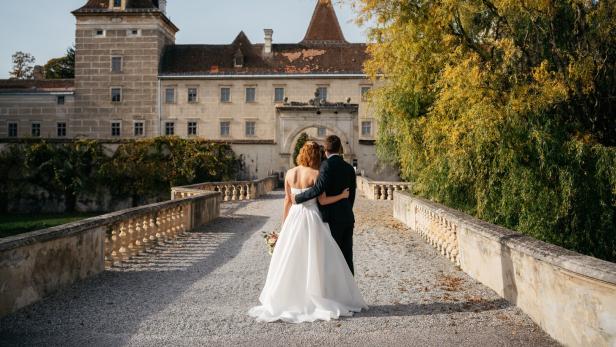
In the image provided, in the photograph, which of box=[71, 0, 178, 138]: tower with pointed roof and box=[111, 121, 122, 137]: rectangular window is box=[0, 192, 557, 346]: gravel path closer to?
box=[71, 0, 178, 138]: tower with pointed roof

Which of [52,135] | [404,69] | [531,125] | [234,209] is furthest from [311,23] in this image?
[531,125]

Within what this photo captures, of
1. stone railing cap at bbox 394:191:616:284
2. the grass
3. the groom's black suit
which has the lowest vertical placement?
the grass

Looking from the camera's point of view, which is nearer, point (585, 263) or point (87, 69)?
point (585, 263)

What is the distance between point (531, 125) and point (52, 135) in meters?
43.6

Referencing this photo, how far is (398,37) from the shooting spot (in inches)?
542

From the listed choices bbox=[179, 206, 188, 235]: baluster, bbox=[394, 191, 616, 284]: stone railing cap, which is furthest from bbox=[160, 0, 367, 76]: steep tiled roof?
bbox=[394, 191, 616, 284]: stone railing cap

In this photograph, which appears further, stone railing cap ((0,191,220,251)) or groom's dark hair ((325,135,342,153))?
groom's dark hair ((325,135,342,153))

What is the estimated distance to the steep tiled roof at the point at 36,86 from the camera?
154 feet

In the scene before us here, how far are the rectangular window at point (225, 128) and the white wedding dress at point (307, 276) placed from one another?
138 ft

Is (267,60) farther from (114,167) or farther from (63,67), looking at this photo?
(63,67)

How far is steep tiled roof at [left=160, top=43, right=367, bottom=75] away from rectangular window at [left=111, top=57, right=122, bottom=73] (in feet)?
10.9

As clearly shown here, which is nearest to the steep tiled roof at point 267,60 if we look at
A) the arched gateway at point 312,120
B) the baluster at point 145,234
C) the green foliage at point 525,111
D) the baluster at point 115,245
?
the arched gateway at point 312,120

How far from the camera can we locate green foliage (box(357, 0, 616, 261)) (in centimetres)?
1110

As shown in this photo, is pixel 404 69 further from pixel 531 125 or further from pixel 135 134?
pixel 135 134
